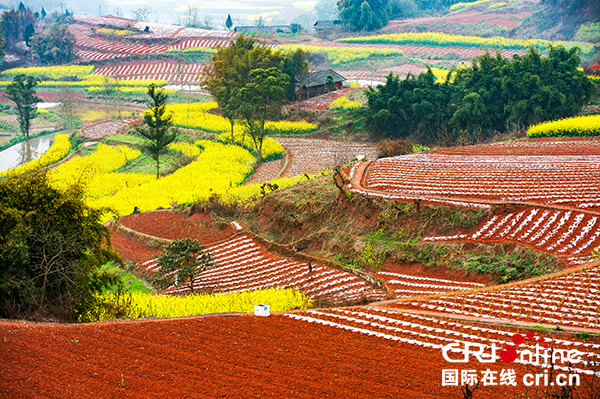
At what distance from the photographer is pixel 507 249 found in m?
14.7

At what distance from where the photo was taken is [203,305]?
1316 centimetres

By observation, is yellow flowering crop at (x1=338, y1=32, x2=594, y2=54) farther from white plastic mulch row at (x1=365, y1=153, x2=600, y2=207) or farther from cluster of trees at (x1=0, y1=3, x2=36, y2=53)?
white plastic mulch row at (x1=365, y1=153, x2=600, y2=207)

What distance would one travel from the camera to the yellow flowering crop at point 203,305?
12.9 meters

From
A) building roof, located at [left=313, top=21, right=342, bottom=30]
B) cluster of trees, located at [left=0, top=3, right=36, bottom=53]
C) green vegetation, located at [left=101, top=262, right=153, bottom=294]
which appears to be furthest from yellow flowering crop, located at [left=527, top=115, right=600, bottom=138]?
cluster of trees, located at [left=0, top=3, right=36, bottom=53]

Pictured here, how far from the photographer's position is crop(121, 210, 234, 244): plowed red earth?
71.7 ft

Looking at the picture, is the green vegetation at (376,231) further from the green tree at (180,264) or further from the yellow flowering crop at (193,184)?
the yellow flowering crop at (193,184)

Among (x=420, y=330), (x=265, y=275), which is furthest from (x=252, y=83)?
(x=420, y=330)

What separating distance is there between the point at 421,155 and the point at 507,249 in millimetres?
12678

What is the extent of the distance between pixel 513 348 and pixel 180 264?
11.3 meters

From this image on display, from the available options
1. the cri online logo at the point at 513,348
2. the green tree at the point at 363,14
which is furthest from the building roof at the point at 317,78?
the cri online logo at the point at 513,348

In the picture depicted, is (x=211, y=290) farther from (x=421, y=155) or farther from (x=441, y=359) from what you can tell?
(x=421, y=155)

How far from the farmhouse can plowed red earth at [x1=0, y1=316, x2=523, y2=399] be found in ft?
130

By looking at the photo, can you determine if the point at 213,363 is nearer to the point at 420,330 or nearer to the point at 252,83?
the point at 420,330

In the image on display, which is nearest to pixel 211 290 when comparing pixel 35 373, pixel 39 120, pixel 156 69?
pixel 35 373
